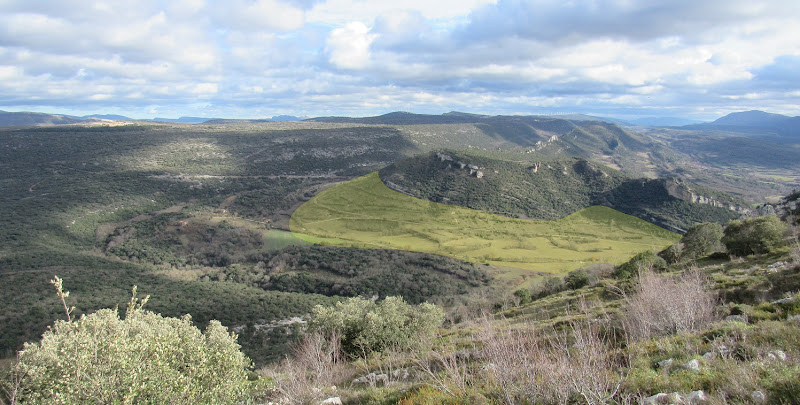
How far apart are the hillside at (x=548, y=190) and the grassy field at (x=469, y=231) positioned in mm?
4435

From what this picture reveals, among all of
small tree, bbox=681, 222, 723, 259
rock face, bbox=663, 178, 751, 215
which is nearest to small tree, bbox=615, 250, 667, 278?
small tree, bbox=681, 222, 723, 259

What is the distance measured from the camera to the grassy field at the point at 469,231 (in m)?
75.8

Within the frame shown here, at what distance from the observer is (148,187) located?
362 feet

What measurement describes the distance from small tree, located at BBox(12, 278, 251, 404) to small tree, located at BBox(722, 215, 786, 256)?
4142 cm

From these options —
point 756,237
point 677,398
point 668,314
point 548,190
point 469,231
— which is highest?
point 677,398

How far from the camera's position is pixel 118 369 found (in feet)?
32.5

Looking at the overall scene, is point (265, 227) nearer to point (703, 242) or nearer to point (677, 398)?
point (703, 242)

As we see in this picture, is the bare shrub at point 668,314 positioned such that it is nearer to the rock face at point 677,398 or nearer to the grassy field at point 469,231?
the rock face at point 677,398

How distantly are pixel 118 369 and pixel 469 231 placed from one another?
86.9m

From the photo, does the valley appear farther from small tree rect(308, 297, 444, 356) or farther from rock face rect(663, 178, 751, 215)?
small tree rect(308, 297, 444, 356)

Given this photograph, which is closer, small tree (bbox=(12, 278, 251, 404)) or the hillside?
small tree (bbox=(12, 278, 251, 404))

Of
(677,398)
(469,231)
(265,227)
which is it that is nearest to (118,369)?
(677,398)

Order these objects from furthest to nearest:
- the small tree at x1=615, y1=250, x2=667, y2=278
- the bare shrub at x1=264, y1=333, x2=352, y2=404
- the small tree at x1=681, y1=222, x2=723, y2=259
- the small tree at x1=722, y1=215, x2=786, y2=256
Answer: the small tree at x1=681, y1=222, x2=723, y2=259 → the small tree at x1=615, y1=250, x2=667, y2=278 → the small tree at x1=722, y1=215, x2=786, y2=256 → the bare shrub at x1=264, y1=333, x2=352, y2=404

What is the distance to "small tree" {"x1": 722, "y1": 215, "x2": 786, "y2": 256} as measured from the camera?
3002cm
